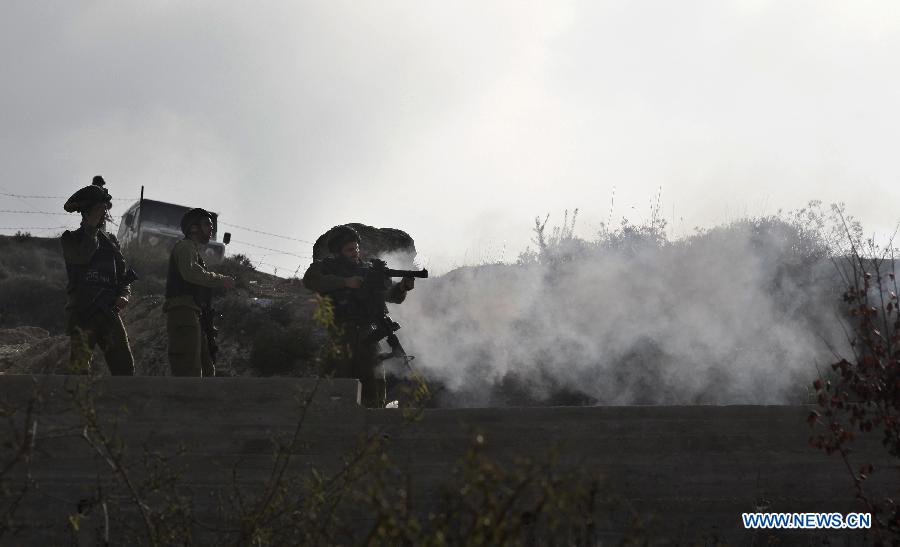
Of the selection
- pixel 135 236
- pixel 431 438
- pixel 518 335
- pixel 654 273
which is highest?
pixel 135 236

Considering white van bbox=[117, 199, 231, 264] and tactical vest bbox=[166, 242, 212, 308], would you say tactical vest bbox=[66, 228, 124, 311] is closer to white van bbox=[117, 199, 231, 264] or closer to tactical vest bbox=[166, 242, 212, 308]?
tactical vest bbox=[166, 242, 212, 308]

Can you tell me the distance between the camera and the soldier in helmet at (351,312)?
26.3 feet

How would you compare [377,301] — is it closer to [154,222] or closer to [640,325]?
[640,325]

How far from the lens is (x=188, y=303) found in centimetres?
785

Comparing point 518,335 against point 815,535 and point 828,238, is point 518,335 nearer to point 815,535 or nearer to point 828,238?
point 828,238

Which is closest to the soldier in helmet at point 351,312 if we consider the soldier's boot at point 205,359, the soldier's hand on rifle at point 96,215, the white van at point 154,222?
the soldier's boot at point 205,359

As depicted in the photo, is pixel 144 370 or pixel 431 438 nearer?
pixel 431 438

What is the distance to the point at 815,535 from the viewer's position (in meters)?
5.82

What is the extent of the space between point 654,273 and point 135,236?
1661 cm

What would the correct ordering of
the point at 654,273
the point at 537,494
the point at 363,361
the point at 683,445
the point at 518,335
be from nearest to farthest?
the point at 537,494
the point at 683,445
the point at 363,361
the point at 518,335
the point at 654,273

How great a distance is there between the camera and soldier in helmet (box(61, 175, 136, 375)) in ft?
25.1

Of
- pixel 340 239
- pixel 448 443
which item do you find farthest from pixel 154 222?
pixel 448 443

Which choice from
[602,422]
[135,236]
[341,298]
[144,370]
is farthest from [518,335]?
[135,236]

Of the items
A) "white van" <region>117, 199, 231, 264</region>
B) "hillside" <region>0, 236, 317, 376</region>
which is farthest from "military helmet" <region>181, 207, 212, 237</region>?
"white van" <region>117, 199, 231, 264</region>
